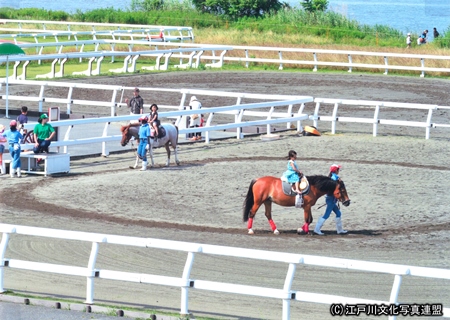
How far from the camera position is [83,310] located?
11.5 metres

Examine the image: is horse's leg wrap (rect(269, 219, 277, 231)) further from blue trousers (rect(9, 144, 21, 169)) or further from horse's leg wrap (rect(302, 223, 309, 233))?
blue trousers (rect(9, 144, 21, 169))

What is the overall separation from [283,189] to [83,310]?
18.8ft

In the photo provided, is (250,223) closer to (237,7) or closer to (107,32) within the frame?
(107,32)

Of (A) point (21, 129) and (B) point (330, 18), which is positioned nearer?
(A) point (21, 129)

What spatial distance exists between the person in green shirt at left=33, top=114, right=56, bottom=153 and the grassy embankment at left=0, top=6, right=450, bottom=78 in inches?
764

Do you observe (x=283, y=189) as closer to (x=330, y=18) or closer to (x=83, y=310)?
(x=83, y=310)

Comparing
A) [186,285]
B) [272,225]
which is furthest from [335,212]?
[186,285]

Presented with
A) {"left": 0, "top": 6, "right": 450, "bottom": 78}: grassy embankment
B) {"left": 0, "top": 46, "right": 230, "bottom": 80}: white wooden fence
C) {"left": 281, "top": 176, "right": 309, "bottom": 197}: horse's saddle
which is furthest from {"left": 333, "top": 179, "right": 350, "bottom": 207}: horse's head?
{"left": 0, "top": 6, "right": 450, "bottom": 78}: grassy embankment

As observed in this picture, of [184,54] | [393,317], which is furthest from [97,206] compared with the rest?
[184,54]

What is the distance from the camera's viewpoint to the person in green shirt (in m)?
22.5

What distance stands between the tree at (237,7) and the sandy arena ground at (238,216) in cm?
4168

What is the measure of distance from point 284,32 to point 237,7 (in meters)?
12.5

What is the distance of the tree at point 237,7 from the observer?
7206cm

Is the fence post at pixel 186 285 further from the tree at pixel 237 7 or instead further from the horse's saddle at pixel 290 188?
the tree at pixel 237 7
